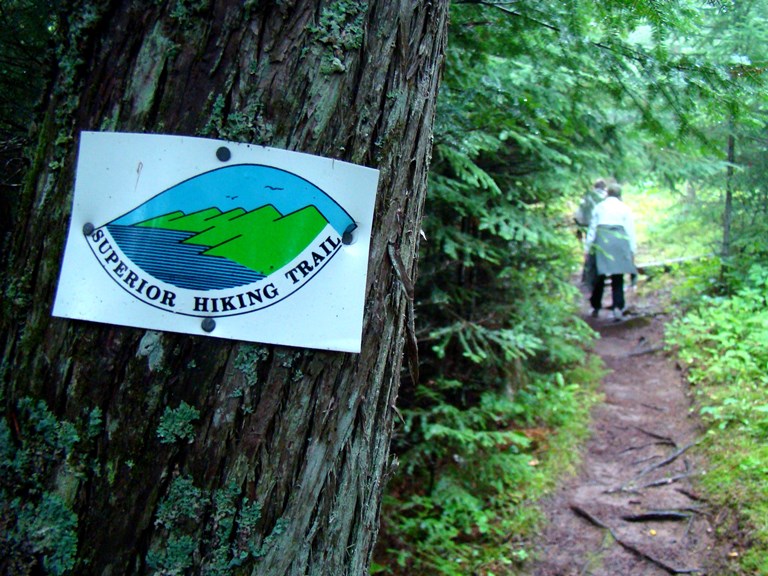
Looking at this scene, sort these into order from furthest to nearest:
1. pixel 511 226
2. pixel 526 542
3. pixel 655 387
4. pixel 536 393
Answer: pixel 655 387 → pixel 536 393 → pixel 511 226 → pixel 526 542

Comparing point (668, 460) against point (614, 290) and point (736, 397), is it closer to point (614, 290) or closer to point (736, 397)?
point (736, 397)

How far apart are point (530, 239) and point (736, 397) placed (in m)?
2.53

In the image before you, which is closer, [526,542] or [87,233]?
[87,233]

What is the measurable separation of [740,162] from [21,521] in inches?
365

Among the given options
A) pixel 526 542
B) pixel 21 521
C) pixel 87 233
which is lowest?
pixel 526 542

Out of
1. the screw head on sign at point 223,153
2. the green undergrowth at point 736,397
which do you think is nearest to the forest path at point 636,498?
the green undergrowth at point 736,397

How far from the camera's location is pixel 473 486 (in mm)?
5254

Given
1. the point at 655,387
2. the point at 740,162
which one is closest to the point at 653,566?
the point at 655,387

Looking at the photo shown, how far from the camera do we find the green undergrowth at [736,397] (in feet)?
13.7

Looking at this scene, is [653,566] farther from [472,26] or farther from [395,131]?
[395,131]

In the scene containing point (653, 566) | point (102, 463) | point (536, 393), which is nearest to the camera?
point (102, 463)

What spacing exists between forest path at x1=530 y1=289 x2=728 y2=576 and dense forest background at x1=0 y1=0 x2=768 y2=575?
0.23 metres

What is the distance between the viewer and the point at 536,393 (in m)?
6.70

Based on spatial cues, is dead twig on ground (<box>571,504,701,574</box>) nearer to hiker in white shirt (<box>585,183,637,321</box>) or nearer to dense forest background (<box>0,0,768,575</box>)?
dense forest background (<box>0,0,768,575</box>)
